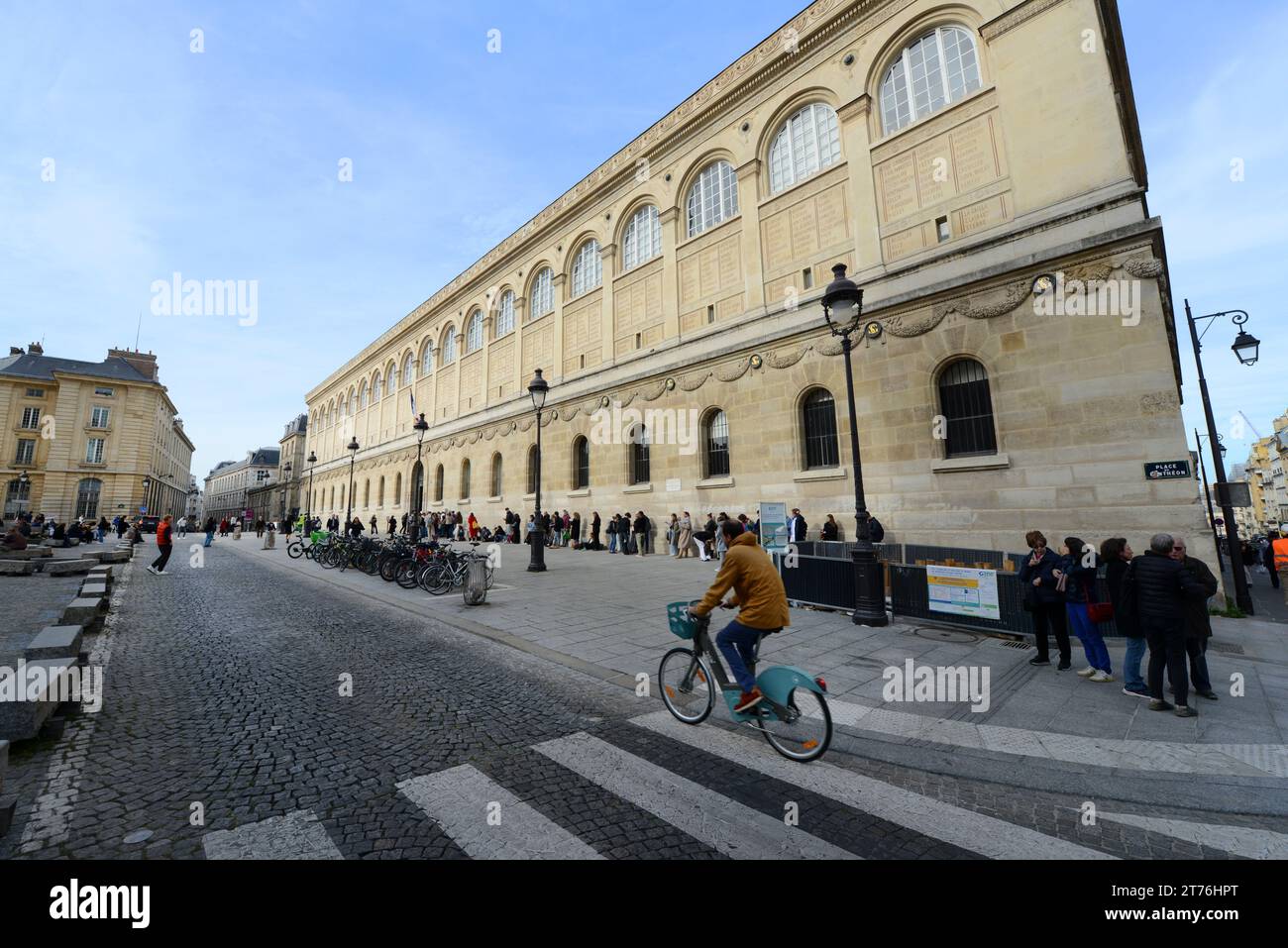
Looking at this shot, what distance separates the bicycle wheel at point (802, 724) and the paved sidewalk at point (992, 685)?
2.52 feet

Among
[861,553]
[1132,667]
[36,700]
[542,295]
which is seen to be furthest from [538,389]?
[542,295]

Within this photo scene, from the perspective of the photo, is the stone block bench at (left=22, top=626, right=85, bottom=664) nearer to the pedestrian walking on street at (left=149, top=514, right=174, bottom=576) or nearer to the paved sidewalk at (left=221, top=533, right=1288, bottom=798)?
the paved sidewalk at (left=221, top=533, right=1288, bottom=798)

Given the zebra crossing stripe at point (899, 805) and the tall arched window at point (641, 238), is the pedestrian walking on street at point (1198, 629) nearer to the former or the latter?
the zebra crossing stripe at point (899, 805)

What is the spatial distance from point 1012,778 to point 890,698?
1.57 meters

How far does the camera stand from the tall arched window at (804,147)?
16891 millimetres

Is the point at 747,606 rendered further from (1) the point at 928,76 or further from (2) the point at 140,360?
(2) the point at 140,360

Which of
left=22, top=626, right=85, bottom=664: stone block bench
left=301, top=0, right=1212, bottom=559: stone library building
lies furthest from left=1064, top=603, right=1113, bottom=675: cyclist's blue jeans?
left=22, top=626, right=85, bottom=664: stone block bench

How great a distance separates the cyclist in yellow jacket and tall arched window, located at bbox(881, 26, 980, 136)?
1685 centimetres

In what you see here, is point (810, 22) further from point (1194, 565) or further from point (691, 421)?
point (1194, 565)

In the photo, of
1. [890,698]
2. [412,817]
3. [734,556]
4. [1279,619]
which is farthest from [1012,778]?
[1279,619]

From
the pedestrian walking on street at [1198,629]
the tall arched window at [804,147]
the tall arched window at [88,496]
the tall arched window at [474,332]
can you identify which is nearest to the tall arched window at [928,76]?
the tall arched window at [804,147]

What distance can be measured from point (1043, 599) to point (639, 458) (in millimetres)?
16444

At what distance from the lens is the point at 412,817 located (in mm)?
2916
